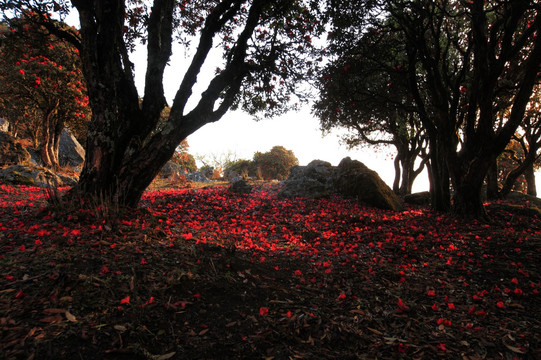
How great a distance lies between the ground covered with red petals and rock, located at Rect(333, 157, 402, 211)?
5.02 metres

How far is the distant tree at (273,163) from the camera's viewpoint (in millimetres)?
26297

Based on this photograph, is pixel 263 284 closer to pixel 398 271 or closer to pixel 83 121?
pixel 398 271

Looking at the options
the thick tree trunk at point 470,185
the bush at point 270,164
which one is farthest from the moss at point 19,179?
the thick tree trunk at point 470,185

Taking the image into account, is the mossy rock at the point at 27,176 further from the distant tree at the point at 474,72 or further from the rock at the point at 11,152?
the distant tree at the point at 474,72

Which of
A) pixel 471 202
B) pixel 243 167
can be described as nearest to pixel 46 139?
pixel 243 167

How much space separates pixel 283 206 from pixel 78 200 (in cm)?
742

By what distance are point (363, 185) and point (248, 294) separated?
10349 mm

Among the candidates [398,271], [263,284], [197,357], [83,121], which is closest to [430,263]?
[398,271]

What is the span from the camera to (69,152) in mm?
20156

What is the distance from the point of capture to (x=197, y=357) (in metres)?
2.52

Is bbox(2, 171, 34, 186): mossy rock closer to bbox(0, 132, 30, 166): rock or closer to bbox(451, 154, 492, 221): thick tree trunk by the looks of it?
bbox(0, 132, 30, 166): rock

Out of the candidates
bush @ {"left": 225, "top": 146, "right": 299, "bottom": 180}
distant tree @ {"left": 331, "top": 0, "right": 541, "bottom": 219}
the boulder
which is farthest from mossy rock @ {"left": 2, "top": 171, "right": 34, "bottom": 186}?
bush @ {"left": 225, "top": 146, "right": 299, "bottom": 180}

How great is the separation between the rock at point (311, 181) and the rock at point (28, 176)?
A: 34.1 feet

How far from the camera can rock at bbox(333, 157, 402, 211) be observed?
12086 millimetres
